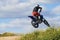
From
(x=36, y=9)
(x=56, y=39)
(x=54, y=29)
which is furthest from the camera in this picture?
(x=36, y=9)

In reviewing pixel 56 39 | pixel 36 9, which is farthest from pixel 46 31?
pixel 36 9

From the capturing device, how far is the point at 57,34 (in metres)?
15.7

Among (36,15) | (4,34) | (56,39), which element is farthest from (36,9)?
(56,39)

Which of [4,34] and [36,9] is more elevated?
[36,9]

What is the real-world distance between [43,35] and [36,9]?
5.36 metres

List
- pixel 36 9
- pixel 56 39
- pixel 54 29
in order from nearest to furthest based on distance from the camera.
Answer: pixel 56 39 → pixel 54 29 → pixel 36 9

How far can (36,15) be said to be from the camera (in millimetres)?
21750

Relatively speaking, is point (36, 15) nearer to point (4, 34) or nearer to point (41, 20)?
point (41, 20)

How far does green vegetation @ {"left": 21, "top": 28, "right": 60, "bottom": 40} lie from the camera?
A: 1563 centimetres

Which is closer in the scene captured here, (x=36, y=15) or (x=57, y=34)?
(x=57, y=34)

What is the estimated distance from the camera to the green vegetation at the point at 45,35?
15633 mm

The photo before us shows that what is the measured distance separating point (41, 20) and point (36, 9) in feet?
4.86

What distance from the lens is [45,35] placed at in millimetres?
16016

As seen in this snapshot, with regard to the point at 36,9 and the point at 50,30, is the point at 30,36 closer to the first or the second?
the point at 50,30
